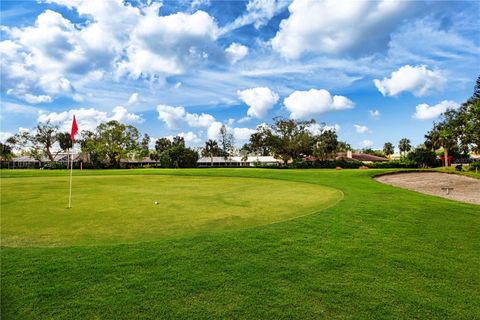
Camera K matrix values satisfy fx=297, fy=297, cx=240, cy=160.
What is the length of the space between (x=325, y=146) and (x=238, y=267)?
241ft

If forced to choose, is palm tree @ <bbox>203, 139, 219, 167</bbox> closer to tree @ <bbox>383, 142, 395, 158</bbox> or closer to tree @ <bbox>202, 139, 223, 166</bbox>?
tree @ <bbox>202, 139, 223, 166</bbox>

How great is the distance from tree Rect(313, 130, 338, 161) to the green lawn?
2711 inches

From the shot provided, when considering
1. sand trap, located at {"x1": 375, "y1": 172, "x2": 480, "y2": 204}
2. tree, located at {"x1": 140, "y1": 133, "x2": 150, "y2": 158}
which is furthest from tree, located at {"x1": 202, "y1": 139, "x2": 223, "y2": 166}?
sand trap, located at {"x1": 375, "y1": 172, "x2": 480, "y2": 204}

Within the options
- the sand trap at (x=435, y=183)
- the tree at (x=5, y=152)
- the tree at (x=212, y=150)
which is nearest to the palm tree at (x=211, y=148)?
the tree at (x=212, y=150)

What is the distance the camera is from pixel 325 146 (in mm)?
75000

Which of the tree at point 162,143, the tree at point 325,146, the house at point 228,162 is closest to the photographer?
the tree at point 325,146

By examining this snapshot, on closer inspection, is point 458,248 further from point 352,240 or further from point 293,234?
point 293,234

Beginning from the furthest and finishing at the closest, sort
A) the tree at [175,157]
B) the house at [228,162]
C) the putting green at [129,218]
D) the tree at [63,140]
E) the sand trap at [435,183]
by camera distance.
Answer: the house at [228,162], the tree at [63,140], the tree at [175,157], the sand trap at [435,183], the putting green at [129,218]

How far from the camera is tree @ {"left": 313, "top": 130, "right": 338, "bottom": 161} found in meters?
75.6

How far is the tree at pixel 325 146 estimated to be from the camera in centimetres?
7562

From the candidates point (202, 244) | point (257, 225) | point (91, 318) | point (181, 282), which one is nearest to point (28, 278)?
point (91, 318)

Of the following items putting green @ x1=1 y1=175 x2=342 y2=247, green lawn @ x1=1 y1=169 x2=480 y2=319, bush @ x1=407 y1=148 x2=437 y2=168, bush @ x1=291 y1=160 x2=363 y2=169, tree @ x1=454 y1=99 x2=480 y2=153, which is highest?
tree @ x1=454 y1=99 x2=480 y2=153

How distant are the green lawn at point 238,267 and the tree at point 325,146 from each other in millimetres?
68853

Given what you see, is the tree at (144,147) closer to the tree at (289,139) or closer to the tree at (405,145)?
the tree at (289,139)
